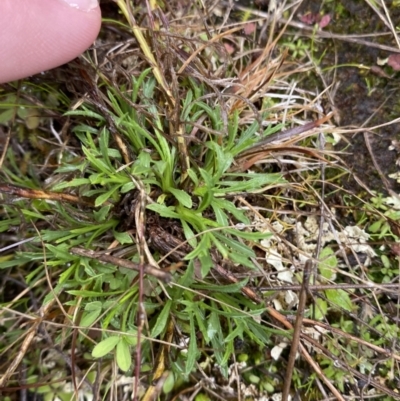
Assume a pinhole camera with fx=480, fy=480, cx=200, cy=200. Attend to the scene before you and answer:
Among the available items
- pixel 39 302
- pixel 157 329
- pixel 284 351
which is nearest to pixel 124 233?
pixel 157 329

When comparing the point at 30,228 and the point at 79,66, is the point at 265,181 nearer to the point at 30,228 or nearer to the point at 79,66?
the point at 79,66

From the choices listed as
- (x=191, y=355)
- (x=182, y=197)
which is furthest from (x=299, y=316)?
(x=182, y=197)

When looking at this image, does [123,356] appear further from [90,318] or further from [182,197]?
[182,197]

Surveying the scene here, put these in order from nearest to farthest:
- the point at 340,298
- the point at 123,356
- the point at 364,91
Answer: the point at 123,356 < the point at 340,298 < the point at 364,91

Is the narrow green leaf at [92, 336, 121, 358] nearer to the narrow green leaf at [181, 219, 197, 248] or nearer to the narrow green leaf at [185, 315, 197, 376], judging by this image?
the narrow green leaf at [185, 315, 197, 376]

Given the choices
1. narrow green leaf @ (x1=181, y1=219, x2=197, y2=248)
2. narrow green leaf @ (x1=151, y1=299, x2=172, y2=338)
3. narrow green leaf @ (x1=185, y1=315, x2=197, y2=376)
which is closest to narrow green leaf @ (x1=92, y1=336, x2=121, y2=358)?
narrow green leaf @ (x1=151, y1=299, x2=172, y2=338)
